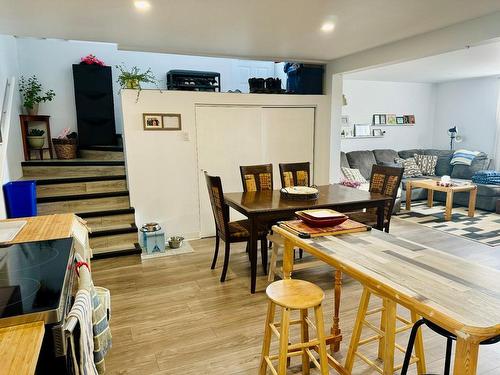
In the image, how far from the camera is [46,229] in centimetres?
202

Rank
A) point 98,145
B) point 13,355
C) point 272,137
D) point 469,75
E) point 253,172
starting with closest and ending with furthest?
point 13,355
point 253,172
point 272,137
point 98,145
point 469,75

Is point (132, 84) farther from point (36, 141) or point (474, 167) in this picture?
point (474, 167)

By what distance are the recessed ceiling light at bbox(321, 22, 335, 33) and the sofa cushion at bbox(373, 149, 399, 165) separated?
4097 millimetres

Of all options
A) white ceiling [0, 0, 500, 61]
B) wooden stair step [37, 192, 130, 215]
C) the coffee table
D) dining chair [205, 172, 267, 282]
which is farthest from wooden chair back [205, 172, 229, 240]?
the coffee table

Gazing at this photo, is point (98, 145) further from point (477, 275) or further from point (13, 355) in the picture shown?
point (477, 275)

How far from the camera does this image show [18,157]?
4.17 m

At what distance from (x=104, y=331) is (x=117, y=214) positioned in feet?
9.57

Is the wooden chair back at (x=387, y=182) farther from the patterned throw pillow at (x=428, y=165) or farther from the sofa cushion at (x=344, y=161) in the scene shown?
the patterned throw pillow at (x=428, y=165)

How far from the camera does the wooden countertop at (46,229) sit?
1.86 meters

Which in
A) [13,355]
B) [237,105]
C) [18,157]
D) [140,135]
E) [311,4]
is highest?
[311,4]

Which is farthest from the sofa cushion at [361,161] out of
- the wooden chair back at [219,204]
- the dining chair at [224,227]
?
the wooden chair back at [219,204]

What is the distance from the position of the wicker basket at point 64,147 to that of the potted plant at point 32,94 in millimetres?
483

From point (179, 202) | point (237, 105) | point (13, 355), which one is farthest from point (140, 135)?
point (13, 355)

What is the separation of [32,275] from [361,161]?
6286mm
